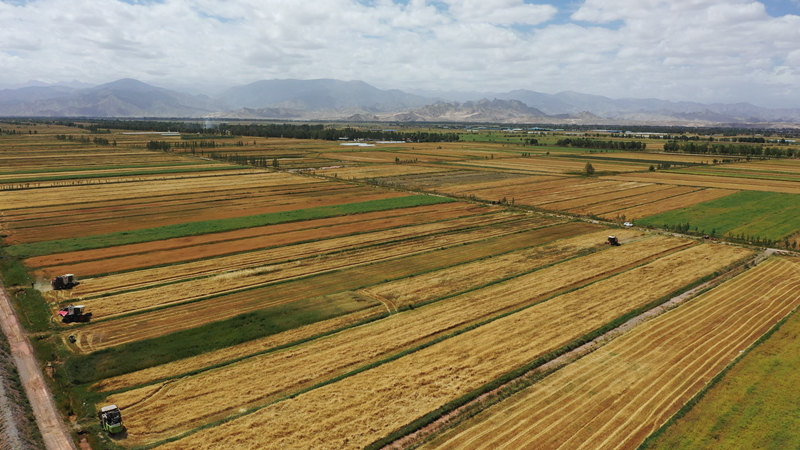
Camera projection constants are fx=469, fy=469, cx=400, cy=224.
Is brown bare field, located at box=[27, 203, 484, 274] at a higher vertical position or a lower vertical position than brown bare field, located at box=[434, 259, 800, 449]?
higher

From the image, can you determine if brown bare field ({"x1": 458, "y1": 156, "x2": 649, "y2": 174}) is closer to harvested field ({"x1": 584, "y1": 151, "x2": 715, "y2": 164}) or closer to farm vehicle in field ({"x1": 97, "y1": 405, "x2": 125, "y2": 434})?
harvested field ({"x1": 584, "y1": 151, "x2": 715, "y2": 164})

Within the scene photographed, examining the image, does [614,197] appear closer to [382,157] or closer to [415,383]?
[415,383]

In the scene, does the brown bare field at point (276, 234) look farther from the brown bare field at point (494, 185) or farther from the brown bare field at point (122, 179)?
the brown bare field at point (122, 179)

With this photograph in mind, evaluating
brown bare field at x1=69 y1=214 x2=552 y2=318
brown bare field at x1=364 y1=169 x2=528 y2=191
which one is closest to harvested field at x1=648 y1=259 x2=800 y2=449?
brown bare field at x1=69 y1=214 x2=552 y2=318

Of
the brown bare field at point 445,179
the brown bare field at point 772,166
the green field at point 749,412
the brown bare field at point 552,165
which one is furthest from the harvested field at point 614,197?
the brown bare field at point 772,166

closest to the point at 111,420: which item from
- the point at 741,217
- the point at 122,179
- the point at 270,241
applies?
the point at 270,241

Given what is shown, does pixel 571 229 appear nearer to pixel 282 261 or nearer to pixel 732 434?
pixel 282 261

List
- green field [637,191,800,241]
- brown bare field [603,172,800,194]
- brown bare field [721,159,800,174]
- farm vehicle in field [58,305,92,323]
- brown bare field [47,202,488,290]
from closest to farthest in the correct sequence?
1. farm vehicle in field [58,305,92,323]
2. brown bare field [47,202,488,290]
3. green field [637,191,800,241]
4. brown bare field [603,172,800,194]
5. brown bare field [721,159,800,174]
